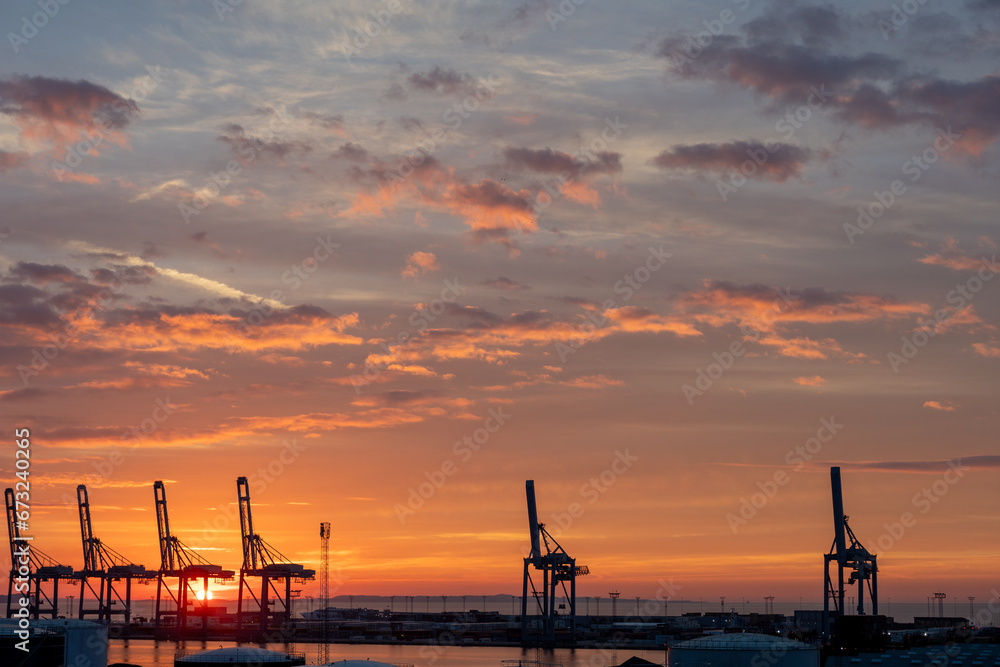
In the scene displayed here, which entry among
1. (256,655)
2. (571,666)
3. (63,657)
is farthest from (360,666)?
(571,666)

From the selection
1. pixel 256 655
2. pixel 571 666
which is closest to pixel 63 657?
pixel 256 655

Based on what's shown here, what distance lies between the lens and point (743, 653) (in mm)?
85000

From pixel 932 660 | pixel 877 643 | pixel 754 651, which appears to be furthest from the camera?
pixel 877 643

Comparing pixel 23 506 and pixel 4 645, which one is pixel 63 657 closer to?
pixel 4 645

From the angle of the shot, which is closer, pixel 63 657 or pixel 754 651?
pixel 754 651

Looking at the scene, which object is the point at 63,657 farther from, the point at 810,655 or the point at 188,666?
the point at 810,655

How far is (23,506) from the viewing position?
197 feet

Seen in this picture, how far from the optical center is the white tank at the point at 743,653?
8475cm

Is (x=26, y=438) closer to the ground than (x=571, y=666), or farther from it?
farther from it

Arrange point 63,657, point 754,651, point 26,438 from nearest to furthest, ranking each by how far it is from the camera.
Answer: point 26,438 → point 754,651 → point 63,657

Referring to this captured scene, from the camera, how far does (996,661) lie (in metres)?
108

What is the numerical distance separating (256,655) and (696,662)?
125 feet

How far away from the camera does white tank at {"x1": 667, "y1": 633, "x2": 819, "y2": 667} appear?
84.8 m

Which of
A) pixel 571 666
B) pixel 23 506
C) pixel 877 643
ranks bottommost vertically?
pixel 571 666
